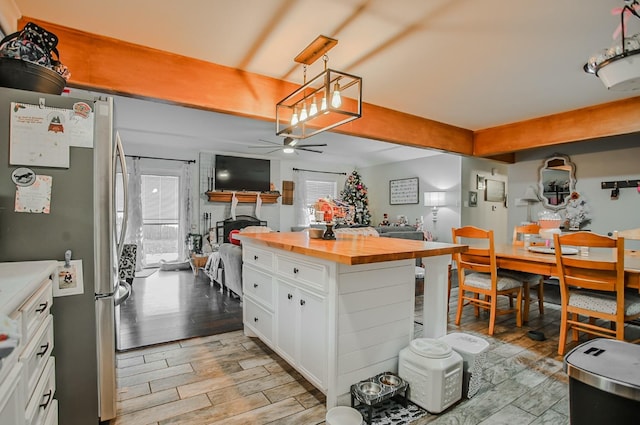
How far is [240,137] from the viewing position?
6125mm

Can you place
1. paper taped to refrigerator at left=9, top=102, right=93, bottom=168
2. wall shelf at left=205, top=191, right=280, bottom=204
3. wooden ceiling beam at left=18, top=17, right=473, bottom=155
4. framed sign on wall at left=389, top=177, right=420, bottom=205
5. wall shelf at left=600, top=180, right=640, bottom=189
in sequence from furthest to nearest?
framed sign on wall at left=389, top=177, right=420, bottom=205
wall shelf at left=205, top=191, right=280, bottom=204
wall shelf at left=600, top=180, right=640, bottom=189
wooden ceiling beam at left=18, top=17, right=473, bottom=155
paper taped to refrigerator at left=9, top=102, right=93, bottom=168

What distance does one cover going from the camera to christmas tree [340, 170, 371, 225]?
8772 mm

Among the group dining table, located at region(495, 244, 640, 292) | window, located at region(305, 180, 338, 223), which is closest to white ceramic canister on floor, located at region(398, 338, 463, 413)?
dining table, located at region(495, 244, 640, 292)

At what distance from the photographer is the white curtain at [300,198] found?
8516mm

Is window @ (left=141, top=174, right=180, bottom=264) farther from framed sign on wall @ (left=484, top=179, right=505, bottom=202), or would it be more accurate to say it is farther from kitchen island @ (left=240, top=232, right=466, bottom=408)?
framed sign on wall @ (left=484, top=179, right=505, bottom=202)

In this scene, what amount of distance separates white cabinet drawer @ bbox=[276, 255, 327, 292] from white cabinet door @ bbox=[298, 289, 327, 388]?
0.08m

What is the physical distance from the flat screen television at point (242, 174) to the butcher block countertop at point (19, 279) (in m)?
6.03

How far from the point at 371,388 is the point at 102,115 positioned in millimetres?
2097

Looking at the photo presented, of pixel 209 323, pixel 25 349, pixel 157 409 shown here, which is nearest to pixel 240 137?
pixel 209 323

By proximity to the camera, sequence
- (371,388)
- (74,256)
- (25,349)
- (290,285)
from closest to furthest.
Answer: (25,349), (74,256), (371,388), (290,285)

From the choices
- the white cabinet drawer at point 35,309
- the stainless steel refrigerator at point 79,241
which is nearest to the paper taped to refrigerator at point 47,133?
the stainless steel refrigerator at point 79,241

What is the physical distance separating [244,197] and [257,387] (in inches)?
232

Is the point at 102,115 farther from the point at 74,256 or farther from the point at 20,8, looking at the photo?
the point at 20,8

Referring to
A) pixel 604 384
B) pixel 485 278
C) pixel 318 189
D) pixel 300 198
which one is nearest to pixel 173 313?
pixel 485 278
